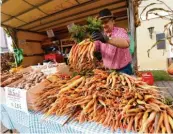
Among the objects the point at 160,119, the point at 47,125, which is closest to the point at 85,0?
the point at 47,125

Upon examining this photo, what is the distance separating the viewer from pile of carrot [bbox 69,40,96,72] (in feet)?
5.00

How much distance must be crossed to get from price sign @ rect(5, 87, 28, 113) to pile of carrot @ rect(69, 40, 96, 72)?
1.62 ft

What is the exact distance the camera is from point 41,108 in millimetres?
1437

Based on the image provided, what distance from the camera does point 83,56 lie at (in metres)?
1.53

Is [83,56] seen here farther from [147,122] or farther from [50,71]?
[147,122]

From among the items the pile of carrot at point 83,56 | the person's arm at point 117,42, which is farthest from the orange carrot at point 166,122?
the pile of carrot at point 83,56

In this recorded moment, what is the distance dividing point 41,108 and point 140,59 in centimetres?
881

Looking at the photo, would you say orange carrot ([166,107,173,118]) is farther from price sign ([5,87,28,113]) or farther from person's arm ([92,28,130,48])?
price sign ([5,87,28,113])

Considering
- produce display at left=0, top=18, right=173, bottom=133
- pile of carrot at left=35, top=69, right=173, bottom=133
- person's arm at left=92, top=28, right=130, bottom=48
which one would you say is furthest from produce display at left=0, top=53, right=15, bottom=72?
person's arm at left=92, top=28, right=130, bottom=48

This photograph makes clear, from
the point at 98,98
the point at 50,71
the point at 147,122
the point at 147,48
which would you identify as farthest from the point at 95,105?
the point at 147,48

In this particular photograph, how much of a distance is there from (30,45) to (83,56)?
5.02m

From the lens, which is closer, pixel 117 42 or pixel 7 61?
pixel 117 42

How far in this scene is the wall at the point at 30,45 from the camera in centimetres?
560

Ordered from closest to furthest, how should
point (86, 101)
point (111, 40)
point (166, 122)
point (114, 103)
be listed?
point (166, 122) → point (114, 103) → point (86, 101) → point (111, 40)
